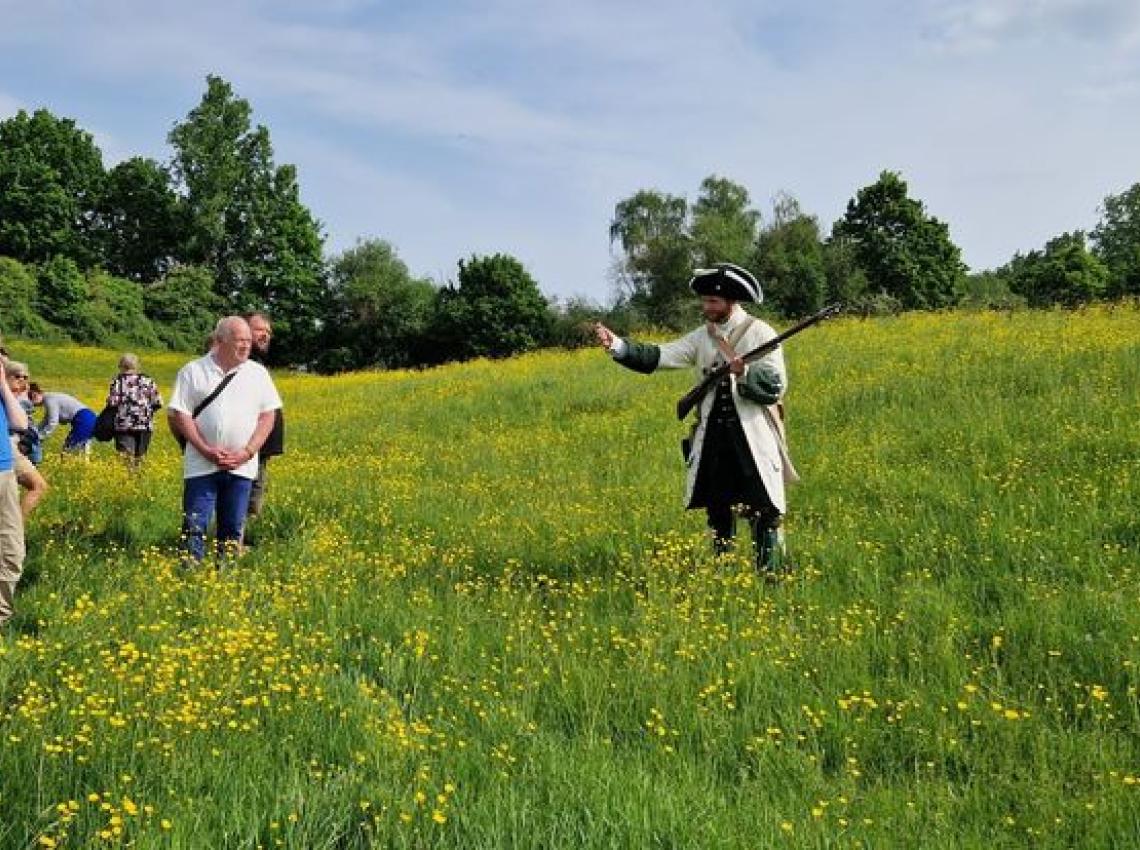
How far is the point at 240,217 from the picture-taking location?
65.5 metres

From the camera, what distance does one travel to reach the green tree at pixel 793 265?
51656mm

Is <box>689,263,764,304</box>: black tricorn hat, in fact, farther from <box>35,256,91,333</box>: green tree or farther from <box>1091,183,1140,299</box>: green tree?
<box>1091,183,1140,299</box>: green tree


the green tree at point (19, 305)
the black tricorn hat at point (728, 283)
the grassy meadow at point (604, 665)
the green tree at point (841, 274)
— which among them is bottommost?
the grassy meadow at point (604, 665)

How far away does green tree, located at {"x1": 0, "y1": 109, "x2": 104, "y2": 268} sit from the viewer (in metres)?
58.8

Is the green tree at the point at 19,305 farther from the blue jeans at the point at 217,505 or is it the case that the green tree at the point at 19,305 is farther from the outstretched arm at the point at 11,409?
the outstretched arm at the point at 11,409

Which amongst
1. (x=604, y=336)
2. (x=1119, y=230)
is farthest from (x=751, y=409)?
(x=1119, y=230)

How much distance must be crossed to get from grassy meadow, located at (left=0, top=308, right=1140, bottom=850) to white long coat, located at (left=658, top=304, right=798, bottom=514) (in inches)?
21.1

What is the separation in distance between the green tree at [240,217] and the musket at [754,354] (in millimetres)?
60249

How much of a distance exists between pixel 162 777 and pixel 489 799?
103 cm

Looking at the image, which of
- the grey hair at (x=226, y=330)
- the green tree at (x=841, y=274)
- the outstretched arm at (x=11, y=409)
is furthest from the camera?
the green tree at (x=841, y=274)

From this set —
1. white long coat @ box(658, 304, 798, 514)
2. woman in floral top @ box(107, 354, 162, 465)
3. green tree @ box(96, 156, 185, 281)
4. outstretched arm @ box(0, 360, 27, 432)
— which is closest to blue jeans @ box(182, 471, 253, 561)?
outstretched arm @ box(0, 360, 27, 432)

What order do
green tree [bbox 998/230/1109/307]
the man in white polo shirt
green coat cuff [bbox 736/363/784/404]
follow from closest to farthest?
green coat cuff [bbox 736/363/784/404] < the man in white polo shirt < green tree [bbox 998/230/1109/307]

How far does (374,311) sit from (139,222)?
1966 cm

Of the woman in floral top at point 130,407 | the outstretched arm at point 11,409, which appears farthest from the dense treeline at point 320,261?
the outstretched arm at point 11,409
